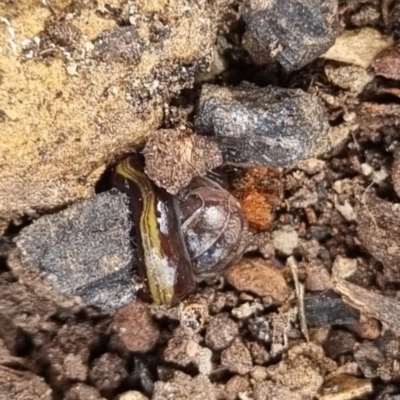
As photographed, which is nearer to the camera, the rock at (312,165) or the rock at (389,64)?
the rock at (389,64)

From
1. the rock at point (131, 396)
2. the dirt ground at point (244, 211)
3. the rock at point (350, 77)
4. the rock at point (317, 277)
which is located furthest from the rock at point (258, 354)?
the rock at point (350, 77)

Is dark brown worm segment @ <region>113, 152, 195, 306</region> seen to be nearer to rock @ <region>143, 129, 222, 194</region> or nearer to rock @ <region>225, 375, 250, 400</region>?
rock @ <region>143, 129, 222, 194</region>

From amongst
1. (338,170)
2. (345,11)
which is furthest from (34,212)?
(345,11)

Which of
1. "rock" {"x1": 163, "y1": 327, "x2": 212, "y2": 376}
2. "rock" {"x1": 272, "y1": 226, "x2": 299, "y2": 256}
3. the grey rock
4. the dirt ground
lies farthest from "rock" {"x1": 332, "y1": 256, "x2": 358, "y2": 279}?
the grey rock

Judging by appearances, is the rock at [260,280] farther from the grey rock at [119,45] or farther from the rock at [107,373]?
the grey rock at [119,45]

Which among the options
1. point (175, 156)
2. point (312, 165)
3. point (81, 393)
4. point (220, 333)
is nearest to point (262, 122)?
point (175, 156)

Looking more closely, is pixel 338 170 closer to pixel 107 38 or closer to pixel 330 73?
pixel 330 73

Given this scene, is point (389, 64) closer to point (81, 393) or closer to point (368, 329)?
point (368, 329)
